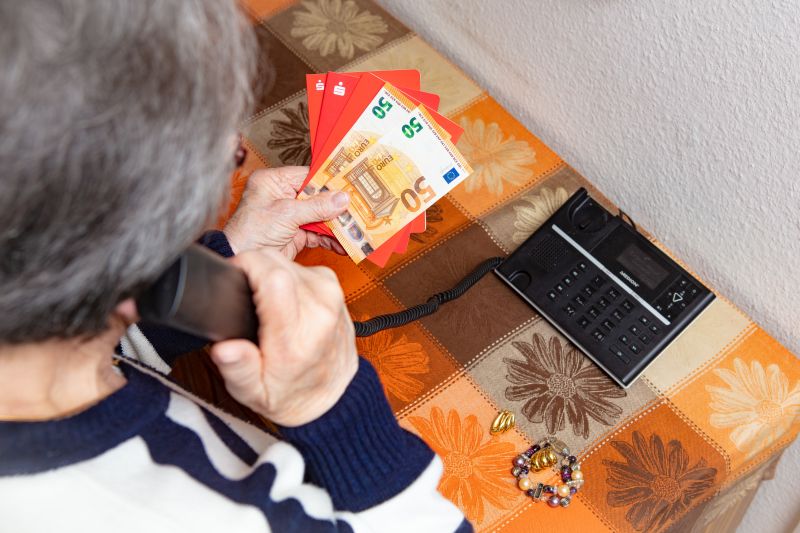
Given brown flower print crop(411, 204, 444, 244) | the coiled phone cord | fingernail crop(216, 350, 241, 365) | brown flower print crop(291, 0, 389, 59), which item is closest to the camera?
fingernail crop(216, 350, 241, 365)

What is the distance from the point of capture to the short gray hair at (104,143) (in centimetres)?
44

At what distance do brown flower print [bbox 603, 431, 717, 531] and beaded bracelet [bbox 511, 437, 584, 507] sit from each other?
52 mm

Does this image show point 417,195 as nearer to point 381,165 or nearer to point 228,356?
point 381,165

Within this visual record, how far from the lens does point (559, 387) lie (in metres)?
1.05

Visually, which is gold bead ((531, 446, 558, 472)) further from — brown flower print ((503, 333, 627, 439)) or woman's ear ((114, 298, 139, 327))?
woman's ear ((114, 298, 139, 327))

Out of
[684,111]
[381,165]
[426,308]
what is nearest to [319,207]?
[381,165]

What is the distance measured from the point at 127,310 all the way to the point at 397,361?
502mm

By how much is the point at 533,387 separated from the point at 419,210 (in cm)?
32

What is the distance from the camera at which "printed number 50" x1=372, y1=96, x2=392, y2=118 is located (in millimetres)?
1126

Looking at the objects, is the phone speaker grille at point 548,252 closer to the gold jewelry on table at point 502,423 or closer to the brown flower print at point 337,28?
the gold jewelry on table at point 502,423

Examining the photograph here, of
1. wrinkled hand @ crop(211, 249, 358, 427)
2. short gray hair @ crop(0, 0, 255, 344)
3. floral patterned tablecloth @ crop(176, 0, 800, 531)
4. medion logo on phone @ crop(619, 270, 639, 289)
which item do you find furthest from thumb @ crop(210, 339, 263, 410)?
medion logo on phone @ crop(619, 270, 639, 289)

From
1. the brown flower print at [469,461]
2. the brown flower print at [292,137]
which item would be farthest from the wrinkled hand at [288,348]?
the brown flower print at [292,137]

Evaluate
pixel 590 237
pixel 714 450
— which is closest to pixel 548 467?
pixel 714 450

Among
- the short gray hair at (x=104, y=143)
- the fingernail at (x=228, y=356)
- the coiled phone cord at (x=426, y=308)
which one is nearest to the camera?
the short gray hair at (x=104, y=143)
